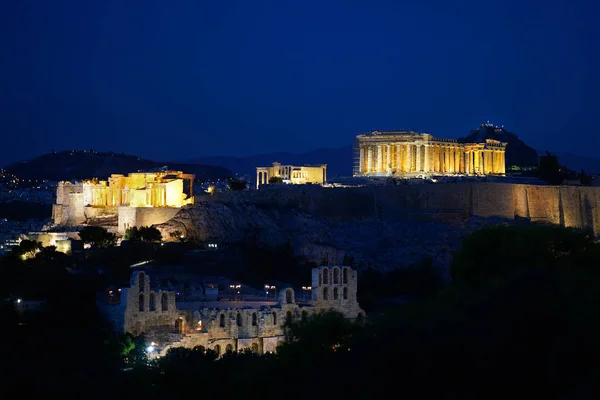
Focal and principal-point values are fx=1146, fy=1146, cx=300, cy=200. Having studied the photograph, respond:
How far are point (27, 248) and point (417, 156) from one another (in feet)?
96.4

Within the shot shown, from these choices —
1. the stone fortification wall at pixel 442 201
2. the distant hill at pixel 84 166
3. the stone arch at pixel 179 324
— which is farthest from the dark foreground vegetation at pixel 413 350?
the distant hill at pixel 84 166

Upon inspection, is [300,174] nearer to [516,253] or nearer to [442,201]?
[442,201]

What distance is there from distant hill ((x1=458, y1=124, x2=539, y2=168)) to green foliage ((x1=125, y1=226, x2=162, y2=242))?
4198 centimetres

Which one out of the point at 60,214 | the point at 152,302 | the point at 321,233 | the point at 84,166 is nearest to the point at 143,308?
the point at 152,302

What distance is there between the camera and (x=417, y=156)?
7050cm

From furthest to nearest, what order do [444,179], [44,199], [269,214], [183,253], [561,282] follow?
[44,199]
[444,179]
[269,214]
[183,253]
[561,282]

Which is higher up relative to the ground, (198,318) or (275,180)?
(275,180)

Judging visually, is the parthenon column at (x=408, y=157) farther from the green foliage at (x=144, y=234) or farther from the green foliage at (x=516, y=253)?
the green foliage at (x=516, y=253)

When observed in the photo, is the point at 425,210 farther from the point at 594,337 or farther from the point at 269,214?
the point at 594,337

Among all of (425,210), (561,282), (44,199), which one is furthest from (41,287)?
(44,199)

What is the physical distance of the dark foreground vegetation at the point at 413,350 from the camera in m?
17.5

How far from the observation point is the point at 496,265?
1255 inches

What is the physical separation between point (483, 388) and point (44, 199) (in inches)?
3258

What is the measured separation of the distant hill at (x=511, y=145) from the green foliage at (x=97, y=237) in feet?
141
